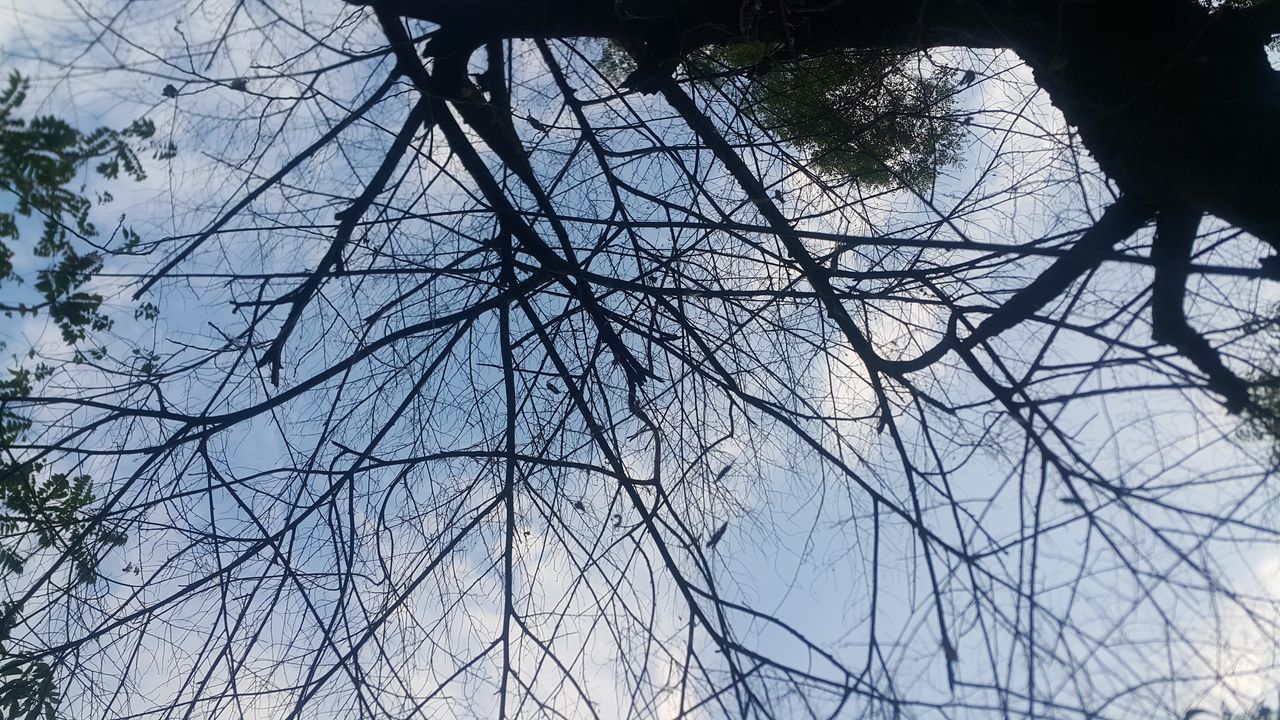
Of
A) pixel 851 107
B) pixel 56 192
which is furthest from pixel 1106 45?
pixel 56 192

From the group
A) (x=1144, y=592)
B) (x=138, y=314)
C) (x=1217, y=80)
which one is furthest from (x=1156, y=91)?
(x=138, y=314)

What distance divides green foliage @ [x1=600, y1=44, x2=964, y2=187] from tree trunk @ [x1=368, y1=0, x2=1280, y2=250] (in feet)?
0.76

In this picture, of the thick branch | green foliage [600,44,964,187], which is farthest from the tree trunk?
the thick branch

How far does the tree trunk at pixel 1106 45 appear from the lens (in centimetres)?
274

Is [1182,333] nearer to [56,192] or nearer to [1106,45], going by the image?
[1106,45]

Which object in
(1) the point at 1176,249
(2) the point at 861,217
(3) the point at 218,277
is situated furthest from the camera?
(2) the point at 861,217

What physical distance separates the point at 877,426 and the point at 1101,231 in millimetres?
1053

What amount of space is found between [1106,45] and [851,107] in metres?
1.25

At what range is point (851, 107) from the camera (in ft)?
13.5

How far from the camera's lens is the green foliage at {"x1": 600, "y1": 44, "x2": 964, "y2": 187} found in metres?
3.83

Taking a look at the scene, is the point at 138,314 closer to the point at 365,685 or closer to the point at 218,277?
the point at 218,277

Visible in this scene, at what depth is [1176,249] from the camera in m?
2.67

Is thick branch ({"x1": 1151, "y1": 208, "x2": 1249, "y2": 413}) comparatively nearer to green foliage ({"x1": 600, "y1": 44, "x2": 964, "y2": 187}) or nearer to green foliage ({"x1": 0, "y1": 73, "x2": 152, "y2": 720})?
green foliage ({"x1": 600, "y1": 44, "x2": 964, "y2": 187})

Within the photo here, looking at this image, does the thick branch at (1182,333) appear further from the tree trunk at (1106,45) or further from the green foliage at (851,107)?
the green foliage at (851,107)
